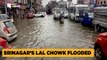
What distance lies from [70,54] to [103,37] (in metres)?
2.28

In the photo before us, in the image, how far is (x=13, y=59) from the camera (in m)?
9.16

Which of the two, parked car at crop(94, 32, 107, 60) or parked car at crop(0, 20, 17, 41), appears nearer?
parked car at crop(94, 32, 107, 60)

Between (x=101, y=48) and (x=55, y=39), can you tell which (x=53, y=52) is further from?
(x=55, y=39)

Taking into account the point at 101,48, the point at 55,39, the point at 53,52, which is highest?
the point at 53,52

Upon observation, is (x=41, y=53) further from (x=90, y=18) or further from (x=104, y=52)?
(x=90, y=18)

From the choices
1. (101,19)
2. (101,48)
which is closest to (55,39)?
(101,19)

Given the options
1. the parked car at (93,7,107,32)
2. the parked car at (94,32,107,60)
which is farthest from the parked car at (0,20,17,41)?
the parked car at (93,7,107,32)

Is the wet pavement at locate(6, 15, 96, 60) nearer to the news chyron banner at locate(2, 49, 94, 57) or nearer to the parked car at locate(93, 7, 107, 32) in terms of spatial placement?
the parked car at locate(93, 7, 107, 32)

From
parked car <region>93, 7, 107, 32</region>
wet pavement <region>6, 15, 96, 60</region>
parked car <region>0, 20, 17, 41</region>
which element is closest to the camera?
parked car <region>0, 20, 17, 41</region>

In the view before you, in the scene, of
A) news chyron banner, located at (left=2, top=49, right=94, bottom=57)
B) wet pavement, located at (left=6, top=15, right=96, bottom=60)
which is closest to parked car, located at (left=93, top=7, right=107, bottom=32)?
wet pavement, located at (left=6, top=15, right=96, bottom=60)

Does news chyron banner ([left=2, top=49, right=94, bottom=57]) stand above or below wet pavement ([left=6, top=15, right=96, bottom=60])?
above

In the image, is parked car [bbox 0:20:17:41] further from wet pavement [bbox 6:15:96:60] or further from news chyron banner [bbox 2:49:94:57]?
news chyron banner [bbox 2:49:94:57]

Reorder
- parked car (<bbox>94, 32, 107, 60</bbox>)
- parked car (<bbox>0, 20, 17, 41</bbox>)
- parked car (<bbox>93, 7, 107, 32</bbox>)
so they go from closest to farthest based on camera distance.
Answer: parked car (<bbox>94, 32, 107, 60</bbox>) < parked car (<bbox>0, 20, 17, 41</bbox>) < parked car (<bbox>93, 7, 107, 32</bbox>)

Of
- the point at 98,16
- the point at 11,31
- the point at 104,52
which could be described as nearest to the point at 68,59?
the point at 104,52
